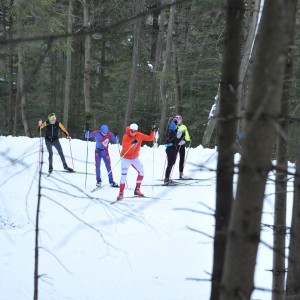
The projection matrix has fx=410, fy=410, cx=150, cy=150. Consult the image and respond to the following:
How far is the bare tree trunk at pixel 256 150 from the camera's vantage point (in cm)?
154

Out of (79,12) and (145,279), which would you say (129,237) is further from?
(79,12)

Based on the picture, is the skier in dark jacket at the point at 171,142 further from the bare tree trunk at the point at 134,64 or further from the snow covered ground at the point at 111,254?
the bare tree trunk at the point at 134,64

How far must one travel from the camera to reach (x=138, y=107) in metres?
21.7

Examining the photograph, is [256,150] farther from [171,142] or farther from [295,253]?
[171,142]

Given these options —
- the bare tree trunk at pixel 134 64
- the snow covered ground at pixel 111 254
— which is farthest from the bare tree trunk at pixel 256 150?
the bare tree trunk at pixel 134 64

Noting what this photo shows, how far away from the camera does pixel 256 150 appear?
5.38 feet

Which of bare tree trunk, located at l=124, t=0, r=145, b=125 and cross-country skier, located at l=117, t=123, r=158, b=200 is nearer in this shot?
cross-country skier, located at l=117, t=123, r=158, b=200

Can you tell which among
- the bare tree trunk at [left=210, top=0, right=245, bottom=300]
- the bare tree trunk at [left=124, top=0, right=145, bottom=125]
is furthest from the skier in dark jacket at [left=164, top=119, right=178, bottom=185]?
the bare tree trunk at [left=210, top=0, right=245, bottom=300]

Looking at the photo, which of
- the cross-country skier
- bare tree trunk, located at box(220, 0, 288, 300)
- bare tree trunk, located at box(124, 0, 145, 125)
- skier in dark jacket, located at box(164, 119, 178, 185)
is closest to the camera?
bare tree trunk, located at box(220, 0, 288, 300)

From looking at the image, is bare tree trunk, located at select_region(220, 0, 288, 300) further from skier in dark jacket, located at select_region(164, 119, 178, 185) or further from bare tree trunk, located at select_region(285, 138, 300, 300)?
skier in dark jacket, located at select_region(164, 119, 178, 185)

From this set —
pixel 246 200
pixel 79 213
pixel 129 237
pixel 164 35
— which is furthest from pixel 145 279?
pixel 164 35

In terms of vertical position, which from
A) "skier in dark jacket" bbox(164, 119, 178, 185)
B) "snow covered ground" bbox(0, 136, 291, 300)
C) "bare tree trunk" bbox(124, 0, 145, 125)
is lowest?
"snow covered ground" bbox(0, 136, 291, 300)

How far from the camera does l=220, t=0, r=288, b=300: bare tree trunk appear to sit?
1.54 metres

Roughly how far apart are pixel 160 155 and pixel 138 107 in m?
6.04
